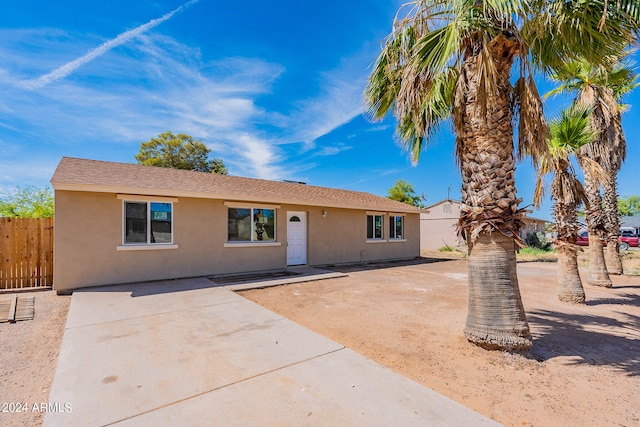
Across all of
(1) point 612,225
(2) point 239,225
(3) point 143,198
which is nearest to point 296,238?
(2) point 239,225

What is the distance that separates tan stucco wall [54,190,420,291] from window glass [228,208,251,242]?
34cm

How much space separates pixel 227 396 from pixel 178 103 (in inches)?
580

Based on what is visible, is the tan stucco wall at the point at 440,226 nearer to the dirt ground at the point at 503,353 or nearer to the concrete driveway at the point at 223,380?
Answer: the dirt ground at the point at 503,353

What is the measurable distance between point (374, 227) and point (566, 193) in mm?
9119

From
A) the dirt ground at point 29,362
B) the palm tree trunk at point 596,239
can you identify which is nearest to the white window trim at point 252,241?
the dirt ground at point 29,362

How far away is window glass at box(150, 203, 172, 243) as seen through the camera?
29.3 feet

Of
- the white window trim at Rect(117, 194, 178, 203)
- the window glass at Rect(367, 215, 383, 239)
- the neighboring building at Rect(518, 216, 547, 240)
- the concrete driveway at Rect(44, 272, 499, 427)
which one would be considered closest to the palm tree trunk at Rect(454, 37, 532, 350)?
the concrete driveway at Rect(44, 272, 499, 427)

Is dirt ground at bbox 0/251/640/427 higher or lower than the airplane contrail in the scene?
lower

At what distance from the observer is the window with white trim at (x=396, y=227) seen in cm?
1652

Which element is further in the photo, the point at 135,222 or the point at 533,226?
the point at 533,226

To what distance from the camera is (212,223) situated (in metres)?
9.98

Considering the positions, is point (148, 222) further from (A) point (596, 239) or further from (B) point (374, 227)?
(A) point (596, 239)

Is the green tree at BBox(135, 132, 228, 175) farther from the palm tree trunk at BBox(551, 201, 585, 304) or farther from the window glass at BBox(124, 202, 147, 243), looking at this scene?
the palm tree trunk at BBox(551, 201, 585, 304)

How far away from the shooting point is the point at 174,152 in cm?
2836
